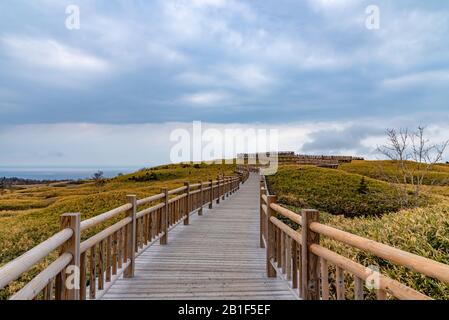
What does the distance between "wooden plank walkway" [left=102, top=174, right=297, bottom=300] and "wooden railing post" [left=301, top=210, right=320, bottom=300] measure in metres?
0.82

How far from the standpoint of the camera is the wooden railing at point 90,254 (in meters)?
2.65

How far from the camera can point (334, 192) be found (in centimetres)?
2789

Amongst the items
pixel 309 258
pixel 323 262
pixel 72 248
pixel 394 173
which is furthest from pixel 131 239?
pixel 394 173

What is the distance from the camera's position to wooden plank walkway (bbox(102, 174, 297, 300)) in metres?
5.13

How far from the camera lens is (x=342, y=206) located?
23.2m

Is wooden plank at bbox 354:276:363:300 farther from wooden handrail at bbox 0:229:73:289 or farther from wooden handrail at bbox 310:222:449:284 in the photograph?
wooden handrail at bbox 0:229:73:289

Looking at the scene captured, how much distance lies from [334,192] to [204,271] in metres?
23.2

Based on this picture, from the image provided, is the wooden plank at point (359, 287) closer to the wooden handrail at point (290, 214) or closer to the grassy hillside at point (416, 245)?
the wooden handrail at point (290, 214)

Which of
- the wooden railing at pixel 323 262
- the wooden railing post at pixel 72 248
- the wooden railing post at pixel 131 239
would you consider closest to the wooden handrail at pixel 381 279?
the wooden railing at pixel 323 262

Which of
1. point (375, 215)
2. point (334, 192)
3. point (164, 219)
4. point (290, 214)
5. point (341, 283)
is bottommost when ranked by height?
point (334, 192)

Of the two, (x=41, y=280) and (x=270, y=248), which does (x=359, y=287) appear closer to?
(x=41, y=280)
